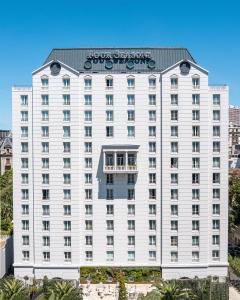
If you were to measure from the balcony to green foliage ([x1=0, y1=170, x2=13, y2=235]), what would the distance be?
29238 millimetres

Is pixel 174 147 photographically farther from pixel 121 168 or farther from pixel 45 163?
pixel 45 163

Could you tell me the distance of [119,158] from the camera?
64312 mm

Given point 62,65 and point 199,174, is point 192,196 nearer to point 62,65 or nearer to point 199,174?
point 199,174

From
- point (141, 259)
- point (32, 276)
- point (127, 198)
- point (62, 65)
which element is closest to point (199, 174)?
point (127, 198)

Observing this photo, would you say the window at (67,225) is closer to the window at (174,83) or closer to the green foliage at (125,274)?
the green foliage at (125,274)

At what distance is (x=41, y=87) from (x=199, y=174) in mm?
30635

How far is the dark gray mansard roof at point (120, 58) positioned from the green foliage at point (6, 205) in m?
37.6

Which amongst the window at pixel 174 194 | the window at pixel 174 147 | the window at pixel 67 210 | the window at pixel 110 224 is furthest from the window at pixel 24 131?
the window at pixel 174 194

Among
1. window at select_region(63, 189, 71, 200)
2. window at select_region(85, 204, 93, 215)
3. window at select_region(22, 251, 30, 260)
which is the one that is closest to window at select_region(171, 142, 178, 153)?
window at select_region(85, 204, 93, 215)

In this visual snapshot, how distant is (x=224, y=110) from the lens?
64.1 metres

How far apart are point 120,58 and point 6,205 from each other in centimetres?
5035

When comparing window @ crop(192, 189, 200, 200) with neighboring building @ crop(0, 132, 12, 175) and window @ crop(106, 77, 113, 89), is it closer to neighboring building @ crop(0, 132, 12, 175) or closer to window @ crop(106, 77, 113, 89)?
window @ crop(106, 77, 113, 89)

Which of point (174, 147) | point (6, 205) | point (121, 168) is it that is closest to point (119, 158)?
point (121, 168)

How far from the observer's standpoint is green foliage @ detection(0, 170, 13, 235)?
81.7 meters
